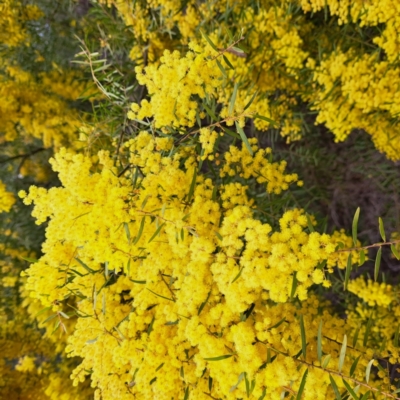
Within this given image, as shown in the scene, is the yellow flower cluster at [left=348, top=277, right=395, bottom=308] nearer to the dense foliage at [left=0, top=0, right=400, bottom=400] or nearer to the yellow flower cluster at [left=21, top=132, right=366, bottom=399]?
the dense foliage at [left=0, top=0, right=400, bottom=400]

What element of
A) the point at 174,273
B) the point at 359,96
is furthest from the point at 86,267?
the point at 359,96

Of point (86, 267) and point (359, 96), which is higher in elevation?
point (359, 96)

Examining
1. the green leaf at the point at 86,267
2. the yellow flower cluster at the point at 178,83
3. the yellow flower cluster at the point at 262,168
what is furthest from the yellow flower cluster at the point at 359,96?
the green leaf at the point at 86,267

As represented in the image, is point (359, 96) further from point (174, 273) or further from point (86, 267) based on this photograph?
point (86, 267)

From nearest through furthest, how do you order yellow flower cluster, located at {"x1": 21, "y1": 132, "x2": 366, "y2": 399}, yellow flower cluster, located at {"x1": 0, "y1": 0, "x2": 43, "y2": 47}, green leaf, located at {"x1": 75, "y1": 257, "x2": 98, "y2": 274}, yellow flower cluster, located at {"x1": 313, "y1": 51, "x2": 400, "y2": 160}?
1. yellow flower cluster, located at {"x1": 21, "y1": 132, "x2": 366, "y2": 399}
2. green leaf, located at {"x1": 75, "y1": 257, "x2": 98, "y2": 274}
3. yellow flower cluster, located at {"x1": 313, "y1": 51, "x2": 400, "y2": 160}
4. yellow flower cluster, located at {"x1": 0, "y1": 0, "x2": 43, "y2": 47}

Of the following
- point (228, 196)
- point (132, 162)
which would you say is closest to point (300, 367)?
point (228, 196)

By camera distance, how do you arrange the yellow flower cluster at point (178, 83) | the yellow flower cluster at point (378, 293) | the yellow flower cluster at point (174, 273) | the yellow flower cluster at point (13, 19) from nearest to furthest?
the yellow flower cluster at point (174, 273) < the yellow flower cluster at point (178, 83) < the yellow flower cluster at point (378, 293) < the yellow flower cluster at point (13, 19)

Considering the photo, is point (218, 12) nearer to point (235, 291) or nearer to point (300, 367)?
point (235, 291)

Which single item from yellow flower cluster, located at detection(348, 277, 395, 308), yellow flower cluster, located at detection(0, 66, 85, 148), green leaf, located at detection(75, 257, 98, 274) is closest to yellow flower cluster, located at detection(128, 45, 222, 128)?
green leaf, located at detection(75, 257, 98, 274)

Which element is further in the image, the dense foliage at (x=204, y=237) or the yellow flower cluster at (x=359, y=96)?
the yellow flower cluster at (x=359, y=96)

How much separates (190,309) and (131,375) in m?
0.64

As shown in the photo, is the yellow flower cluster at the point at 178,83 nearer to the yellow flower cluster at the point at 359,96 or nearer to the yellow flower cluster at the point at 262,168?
the yellow flower cluster at the point at 262,168

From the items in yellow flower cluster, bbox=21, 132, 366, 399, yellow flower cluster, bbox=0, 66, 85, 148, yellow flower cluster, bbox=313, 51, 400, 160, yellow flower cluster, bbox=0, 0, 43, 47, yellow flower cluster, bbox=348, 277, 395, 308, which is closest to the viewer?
yellow flower cluster, bbox=21, 132, 366, 399

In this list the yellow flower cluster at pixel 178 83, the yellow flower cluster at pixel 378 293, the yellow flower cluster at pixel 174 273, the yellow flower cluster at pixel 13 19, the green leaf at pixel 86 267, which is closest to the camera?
the yellow flower cluster at pixel 174 273
